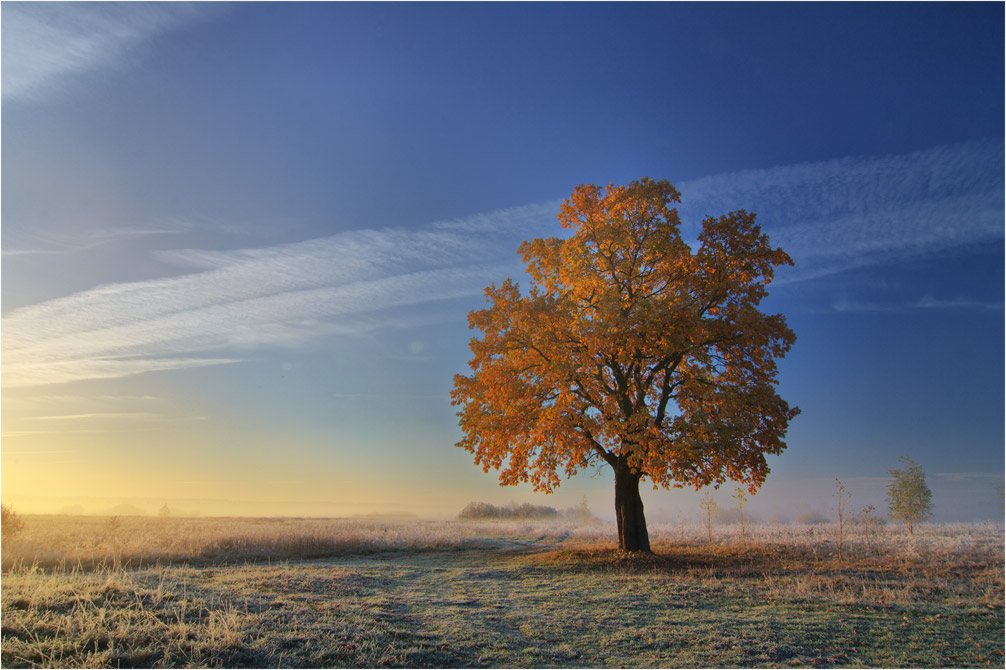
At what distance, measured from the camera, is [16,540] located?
67.1 ft

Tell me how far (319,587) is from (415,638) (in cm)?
524

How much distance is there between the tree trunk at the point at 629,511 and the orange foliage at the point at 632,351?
690 millimetres

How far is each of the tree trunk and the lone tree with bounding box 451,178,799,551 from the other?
5cm

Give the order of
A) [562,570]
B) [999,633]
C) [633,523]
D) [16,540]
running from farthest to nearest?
[633,523]
[16,540]
[562,570]
[999,633]

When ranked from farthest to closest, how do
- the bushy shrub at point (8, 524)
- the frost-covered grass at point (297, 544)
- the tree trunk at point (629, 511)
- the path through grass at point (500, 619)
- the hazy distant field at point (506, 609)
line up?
1. the tree trunk at point (629, 511)
2. the frost-covered grass at point (297, 544)
3. the bushy shrub at point (8, 524)
4. the hazy distant field at point (506, 609)
5. the path through grass at point (500, 619)

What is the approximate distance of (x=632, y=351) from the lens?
20.4m

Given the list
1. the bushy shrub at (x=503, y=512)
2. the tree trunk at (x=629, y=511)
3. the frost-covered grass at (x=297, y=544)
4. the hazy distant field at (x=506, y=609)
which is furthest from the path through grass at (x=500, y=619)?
the bushy shrub at (x=503, y=512)

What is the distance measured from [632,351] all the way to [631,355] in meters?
0.36

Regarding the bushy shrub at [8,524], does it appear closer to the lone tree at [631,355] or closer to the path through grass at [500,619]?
the path through grass at [500,619]

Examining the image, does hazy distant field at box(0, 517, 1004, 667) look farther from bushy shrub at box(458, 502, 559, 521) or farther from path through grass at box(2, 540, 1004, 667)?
bushy shrub at box(458, 502, 559, 521)

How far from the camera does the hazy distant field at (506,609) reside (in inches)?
369

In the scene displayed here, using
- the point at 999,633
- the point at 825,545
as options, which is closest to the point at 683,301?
the point at 999,633

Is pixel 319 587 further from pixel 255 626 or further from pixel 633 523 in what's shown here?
pixel 633 523

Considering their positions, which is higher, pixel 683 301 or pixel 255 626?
pixel 683 301
